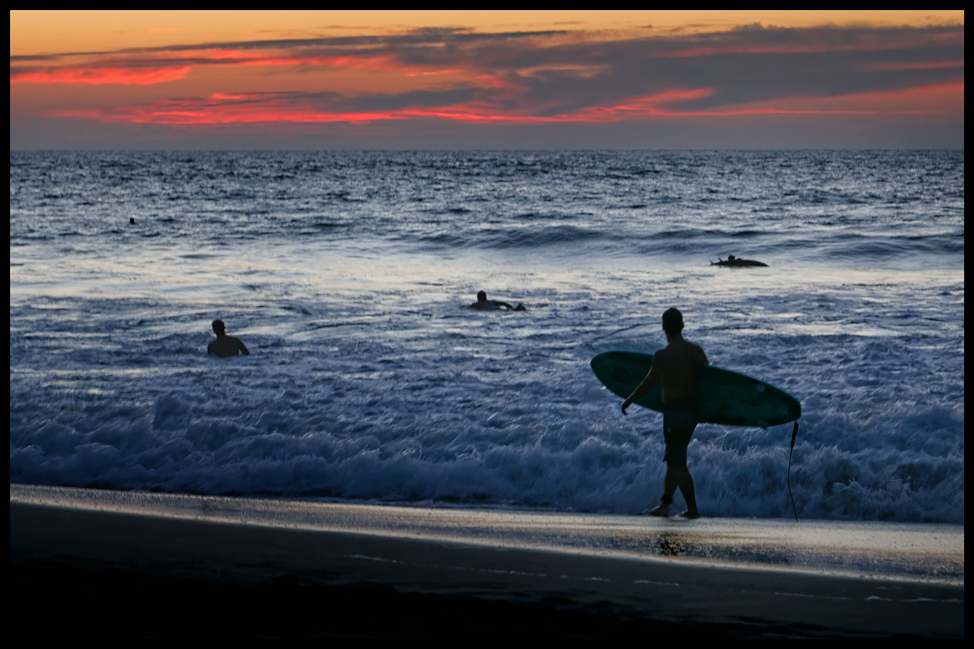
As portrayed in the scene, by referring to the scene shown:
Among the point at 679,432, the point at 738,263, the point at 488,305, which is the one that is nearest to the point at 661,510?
the point at 679,432

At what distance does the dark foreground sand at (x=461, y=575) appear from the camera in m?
4.04

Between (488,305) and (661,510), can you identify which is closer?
(661,510)

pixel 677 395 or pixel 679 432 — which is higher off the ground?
pixel 677 395

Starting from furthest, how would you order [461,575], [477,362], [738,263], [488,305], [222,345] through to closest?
1. [738,263]
2. [488,305]
3. [222,345]
4. [477,362]
5. [461,575]

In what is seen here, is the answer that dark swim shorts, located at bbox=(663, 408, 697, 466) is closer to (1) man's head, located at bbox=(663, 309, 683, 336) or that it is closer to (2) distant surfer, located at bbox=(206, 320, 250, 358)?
(1) man's head, located at bbox=(663, 309, 683, 336)

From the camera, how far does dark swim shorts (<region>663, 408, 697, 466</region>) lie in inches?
248

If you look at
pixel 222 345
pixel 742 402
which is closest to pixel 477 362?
pixel 222 345

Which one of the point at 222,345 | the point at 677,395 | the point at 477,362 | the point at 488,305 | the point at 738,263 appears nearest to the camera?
the point at 677,395

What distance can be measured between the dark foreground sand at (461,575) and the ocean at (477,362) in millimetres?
990

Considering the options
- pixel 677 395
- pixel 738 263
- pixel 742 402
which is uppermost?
pixel 738 263

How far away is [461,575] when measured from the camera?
187 inches

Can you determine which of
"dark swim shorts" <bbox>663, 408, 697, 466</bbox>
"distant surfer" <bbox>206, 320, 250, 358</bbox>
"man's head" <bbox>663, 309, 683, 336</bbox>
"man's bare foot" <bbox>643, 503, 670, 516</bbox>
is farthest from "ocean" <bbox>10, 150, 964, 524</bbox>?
"man's head" <bbox>663, 309, 683, 336</bbox>

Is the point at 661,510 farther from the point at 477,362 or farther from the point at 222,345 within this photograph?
the point at 222,345

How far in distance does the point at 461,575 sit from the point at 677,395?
237cm
